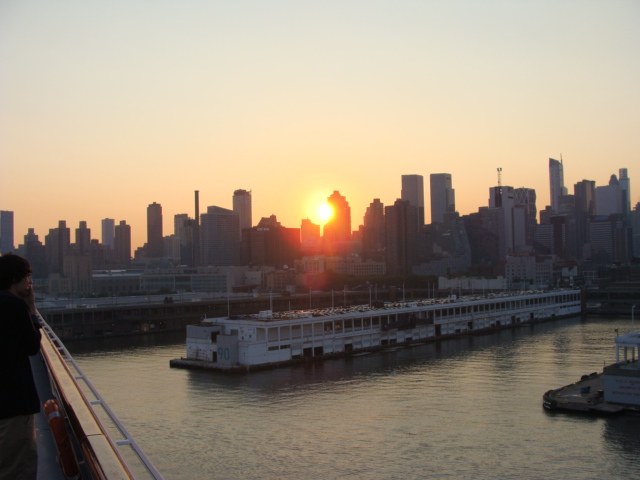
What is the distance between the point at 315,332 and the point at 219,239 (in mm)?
76190

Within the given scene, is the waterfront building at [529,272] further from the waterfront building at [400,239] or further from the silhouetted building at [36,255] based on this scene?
the silhouetted building at [36,255]

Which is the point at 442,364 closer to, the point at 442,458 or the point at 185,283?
the point at 442,458

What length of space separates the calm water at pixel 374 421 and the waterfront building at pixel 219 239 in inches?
2905

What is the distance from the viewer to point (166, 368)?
1936cm

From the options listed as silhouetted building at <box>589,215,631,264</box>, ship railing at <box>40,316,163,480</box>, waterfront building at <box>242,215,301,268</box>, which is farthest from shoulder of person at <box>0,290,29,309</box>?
silhouetted building at <box>589,215,631,264</box>

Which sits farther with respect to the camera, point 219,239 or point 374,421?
point 219,239

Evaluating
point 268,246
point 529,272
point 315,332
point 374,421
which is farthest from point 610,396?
point 268,246

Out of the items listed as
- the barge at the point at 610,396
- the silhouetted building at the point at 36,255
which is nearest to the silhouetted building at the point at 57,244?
the silhouetted building at the point at 36,255

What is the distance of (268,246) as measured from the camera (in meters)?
90.2

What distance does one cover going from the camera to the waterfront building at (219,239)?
309 ft

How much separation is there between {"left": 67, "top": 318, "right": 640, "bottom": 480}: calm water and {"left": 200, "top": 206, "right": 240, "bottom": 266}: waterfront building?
73.8 metres

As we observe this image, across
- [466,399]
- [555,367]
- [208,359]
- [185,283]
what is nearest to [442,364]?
[555,367]

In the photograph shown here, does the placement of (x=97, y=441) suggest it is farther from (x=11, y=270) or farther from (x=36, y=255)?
(x=36, y=255)

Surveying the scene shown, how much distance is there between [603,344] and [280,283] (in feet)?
154
